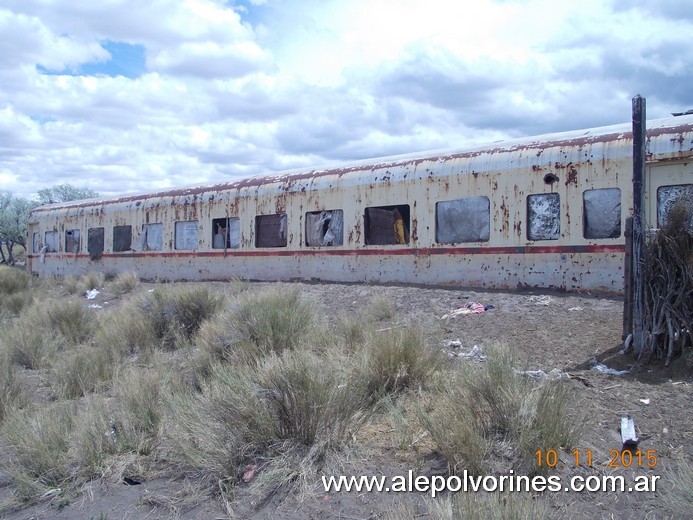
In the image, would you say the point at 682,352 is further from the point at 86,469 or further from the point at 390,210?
the point at 390,210

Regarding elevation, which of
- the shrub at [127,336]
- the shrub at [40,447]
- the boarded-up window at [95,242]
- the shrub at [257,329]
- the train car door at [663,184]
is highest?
the train car door at [663,184]

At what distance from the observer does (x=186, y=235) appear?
18.0m

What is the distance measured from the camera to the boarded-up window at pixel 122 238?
20266 mm

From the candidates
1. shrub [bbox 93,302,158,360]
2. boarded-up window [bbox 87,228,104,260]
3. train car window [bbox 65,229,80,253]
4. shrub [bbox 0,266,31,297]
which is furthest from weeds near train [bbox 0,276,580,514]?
train car window [bbox 65,229,80,253]

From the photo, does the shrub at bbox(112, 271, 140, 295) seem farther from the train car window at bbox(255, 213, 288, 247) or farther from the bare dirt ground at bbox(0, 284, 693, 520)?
the bare dirt ground at bbox(0, 284, 693, 520)

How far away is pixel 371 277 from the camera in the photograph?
13.3 m

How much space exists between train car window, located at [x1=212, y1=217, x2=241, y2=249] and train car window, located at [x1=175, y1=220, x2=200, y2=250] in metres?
0.73

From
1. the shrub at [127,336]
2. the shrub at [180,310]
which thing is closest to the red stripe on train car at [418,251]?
the shrub at [180,310]

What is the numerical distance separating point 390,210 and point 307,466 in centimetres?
903

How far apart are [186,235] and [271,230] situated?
11.3 feet

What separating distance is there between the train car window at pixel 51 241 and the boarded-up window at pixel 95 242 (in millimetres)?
2549

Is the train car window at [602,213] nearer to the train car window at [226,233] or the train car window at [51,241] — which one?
the train car window at [226,233]

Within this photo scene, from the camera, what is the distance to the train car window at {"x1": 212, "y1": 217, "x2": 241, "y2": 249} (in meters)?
16.5
